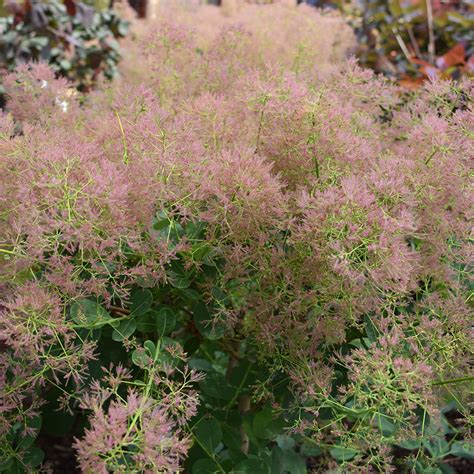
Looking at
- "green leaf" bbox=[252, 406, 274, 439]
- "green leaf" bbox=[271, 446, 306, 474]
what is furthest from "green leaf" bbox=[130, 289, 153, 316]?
"green leaf" bbox=[271, 446, 306, 474]

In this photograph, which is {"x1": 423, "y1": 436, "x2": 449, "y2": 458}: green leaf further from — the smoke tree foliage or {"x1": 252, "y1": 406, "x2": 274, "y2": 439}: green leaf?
{"x1": 252, "y1": 406, "x2": 274, "y2": 439}: green leaf

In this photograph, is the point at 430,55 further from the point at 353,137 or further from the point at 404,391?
the point at 404,391

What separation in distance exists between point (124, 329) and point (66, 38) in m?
3.10

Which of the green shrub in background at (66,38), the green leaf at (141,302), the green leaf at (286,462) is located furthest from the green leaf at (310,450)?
the green shrub in background at (66,38)

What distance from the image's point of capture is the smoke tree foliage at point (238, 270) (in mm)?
1154

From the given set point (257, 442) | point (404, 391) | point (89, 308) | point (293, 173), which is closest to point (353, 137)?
point (293, 173)

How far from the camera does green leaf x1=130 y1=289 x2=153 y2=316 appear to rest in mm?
1302

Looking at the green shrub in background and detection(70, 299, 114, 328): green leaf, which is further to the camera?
the green shrub in background

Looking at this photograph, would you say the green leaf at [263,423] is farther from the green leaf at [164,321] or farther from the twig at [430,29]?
the twig at [430,29]

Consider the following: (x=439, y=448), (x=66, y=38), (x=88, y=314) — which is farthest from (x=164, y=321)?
(x=66, y=38)

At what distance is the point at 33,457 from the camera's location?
4.48 feet

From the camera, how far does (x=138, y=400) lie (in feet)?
3.46

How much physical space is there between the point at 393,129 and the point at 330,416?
2.37ft

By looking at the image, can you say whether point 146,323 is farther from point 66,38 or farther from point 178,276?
point 66,38
